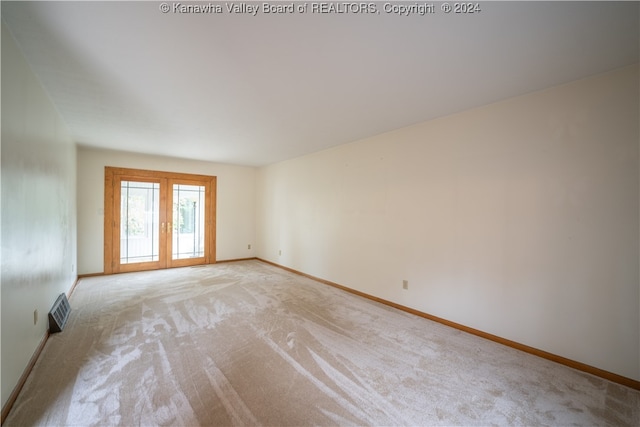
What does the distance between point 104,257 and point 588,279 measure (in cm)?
732

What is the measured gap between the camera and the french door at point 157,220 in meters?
5.21

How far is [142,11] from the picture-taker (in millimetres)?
1530

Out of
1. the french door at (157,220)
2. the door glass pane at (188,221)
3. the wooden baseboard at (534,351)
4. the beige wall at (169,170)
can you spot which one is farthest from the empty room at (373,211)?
the door glass pane at (188,221)

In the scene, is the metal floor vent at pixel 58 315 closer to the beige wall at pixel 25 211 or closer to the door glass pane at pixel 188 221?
the beige wall at pixel 25 211

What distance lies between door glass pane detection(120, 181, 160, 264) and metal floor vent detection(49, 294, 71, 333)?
2.33 meters

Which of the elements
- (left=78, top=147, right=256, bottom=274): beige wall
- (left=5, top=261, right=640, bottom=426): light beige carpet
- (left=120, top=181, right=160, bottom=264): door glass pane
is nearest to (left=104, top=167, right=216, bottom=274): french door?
(left=120, top=181, right=160, bottom=264): door glass pane

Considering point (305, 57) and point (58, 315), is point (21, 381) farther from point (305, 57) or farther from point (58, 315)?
point (305, 57)

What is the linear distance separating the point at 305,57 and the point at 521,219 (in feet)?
8.49

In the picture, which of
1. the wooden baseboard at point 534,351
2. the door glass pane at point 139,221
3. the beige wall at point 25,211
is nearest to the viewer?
the beige wall at point 25,211

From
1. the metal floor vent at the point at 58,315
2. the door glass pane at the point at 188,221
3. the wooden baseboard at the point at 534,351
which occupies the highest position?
the door glass pane at the point at 188,221

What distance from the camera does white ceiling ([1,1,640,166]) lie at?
5.20ft

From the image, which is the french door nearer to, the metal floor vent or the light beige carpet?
the light beige carpet

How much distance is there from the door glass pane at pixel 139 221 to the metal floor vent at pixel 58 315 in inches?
91.6

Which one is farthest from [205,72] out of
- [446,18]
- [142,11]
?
[446,18]
